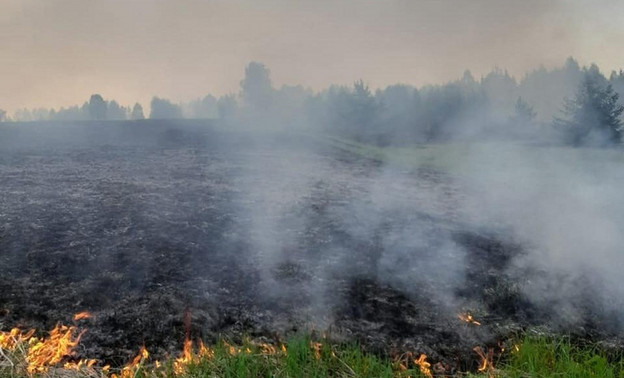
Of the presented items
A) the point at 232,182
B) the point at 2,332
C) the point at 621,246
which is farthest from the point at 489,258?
the point at 232,182

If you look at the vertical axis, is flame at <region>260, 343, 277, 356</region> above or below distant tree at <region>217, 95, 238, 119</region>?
below

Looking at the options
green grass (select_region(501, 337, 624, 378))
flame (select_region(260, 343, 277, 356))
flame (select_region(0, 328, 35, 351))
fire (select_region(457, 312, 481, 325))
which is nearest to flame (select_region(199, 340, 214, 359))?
flame (select_region(260, 343, 277, 356))

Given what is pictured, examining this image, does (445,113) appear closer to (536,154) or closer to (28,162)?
(536,154)

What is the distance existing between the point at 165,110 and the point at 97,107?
2146cm

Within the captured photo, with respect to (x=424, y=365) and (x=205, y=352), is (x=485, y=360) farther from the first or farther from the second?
(x=205, y=352)

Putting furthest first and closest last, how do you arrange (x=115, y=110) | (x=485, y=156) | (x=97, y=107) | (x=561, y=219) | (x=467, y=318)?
(x=115, y=110), (x=97, y=107), (x=485, y=156), (x=561, y=219), (x=467, y=318)

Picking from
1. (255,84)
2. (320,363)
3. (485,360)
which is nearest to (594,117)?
(485,360)

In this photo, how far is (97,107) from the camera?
259 ft

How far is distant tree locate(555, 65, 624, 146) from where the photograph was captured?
24078mm

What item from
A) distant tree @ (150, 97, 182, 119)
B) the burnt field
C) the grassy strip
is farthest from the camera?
distant tree @ (150, 97, 182, 119)

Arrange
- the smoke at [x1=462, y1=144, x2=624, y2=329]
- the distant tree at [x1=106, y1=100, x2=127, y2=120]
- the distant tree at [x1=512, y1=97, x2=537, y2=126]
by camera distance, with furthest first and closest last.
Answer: the distant tree at [x1=106, y1=100, x2=127, y2=120], the distant tree at [x1=512, y1=97, x2=537, y2=126], the smoke at [x1=462, y1=144, x2=624, y2=329]

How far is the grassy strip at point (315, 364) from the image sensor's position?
4531mm

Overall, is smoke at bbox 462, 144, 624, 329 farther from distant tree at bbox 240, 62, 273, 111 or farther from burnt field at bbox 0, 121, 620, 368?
distant tree at bbox 240, 62, 273, 111

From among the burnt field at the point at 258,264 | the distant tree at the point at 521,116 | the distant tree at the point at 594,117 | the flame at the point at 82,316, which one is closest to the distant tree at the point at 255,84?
the distant tree at the point at 521,116
